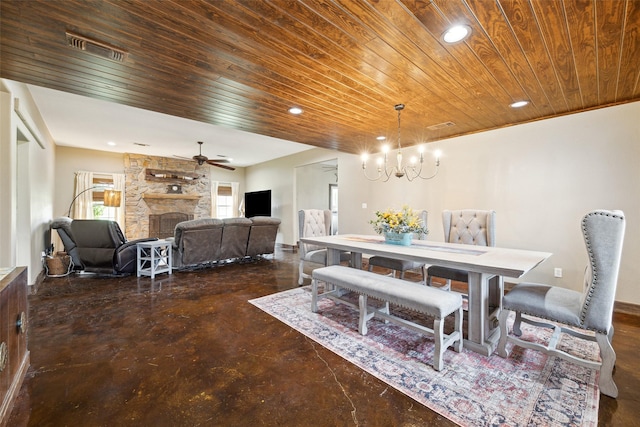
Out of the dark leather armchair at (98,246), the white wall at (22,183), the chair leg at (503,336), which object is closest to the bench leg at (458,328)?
the chair leg at (503,336)

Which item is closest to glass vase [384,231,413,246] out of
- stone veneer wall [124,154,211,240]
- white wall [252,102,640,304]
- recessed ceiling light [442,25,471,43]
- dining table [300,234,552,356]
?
dining table [300,234,552,356]

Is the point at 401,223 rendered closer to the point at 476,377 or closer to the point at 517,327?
the point at 517,327

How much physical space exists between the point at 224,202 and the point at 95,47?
729 cm

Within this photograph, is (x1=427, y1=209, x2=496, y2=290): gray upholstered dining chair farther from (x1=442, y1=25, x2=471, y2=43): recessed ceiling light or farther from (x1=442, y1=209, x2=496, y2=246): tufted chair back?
(x1=442, y1=25, x2=471, y2=43): recessed ceiling light

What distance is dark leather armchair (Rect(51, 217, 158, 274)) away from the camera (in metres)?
4.11

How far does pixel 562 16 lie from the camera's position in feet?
5.33

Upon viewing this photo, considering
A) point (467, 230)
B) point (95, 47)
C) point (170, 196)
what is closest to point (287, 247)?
point (170, 196)

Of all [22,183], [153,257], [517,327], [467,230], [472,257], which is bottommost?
[517,327]

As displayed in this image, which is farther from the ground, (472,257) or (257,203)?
(257,203)

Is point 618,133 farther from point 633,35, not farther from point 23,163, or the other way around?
point 23,163

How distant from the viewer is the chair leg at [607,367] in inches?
60.7

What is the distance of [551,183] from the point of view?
11.1 feet

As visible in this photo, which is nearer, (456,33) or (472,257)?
(456,33)

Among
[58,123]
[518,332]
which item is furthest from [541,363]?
[58,123]
